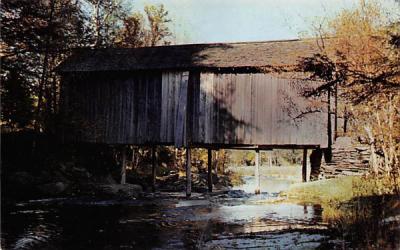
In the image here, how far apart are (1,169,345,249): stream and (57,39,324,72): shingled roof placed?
5.84 m

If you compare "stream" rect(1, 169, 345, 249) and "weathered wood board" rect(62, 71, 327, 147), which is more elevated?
"weathered wood board" rect(62, 71, 327, 147)

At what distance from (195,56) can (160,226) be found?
1047 centimetres

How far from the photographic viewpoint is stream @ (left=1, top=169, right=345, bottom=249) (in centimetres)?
827

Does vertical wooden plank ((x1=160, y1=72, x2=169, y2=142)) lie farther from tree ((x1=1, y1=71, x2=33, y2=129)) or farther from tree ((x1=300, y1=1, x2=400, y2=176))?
tree ((x1=300, y1=1, x2=400, y2=176))

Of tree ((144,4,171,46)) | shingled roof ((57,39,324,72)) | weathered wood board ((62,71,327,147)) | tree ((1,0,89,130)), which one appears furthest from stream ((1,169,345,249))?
tree ((144,4,171,46))

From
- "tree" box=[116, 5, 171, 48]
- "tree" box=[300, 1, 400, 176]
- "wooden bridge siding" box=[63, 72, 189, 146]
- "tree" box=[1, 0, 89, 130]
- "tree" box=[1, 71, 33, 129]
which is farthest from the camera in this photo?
"tree" box=[116, 5, 171, 48]

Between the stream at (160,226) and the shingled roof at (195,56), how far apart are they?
5.84m

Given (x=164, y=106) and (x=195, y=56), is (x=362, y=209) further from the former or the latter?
(x=195, y=56)

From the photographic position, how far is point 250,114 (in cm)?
1927

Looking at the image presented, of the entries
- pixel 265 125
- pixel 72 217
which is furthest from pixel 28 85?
pixel 265 125

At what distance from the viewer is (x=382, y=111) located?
10836 millimetres

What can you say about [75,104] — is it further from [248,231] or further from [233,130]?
[248,231]

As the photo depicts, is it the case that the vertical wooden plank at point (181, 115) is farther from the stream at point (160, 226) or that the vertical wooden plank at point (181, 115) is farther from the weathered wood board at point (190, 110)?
the stream at point (160, 226)

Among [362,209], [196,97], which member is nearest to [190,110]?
[196,97]
